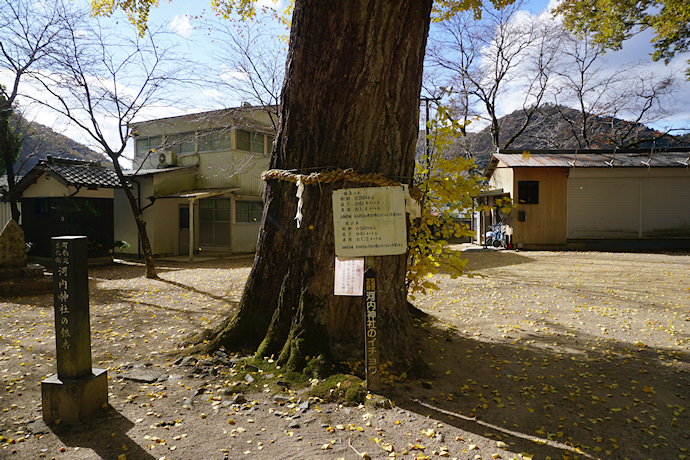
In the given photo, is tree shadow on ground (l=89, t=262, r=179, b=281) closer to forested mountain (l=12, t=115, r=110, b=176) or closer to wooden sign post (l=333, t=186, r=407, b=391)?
forested mountain (l=12, t=115, r=110, b=176)

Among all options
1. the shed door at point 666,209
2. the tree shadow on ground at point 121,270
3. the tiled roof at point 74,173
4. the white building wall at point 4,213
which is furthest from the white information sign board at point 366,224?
the white building wall at point 4,213

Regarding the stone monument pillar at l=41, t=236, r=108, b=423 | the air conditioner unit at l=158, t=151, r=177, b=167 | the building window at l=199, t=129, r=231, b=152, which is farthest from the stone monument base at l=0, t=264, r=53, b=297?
the air conditioner unit at l=158, t=151, r=177, b=167

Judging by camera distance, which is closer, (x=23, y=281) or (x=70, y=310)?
(x=70, y=310)

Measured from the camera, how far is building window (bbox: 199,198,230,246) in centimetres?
1694

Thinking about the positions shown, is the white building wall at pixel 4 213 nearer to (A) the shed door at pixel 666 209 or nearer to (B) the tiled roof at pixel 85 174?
(B) the tiled roof at pixel 85 174

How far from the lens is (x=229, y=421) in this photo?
310cm

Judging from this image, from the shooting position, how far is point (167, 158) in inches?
668

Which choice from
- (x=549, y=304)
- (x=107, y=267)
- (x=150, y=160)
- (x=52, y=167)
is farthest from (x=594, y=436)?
(x=150, y=160)

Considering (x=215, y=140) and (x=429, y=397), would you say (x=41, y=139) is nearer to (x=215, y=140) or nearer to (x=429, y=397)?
(x=215, y=140)

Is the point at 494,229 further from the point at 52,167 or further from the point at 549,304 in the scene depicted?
the point at 52,167

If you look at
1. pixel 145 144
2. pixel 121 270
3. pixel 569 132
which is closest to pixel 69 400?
pixel 121 270

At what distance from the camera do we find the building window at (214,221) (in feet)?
55.6

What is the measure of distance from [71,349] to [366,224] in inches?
98.8

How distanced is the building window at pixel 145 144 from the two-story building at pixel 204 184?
88 mm
